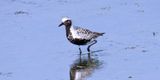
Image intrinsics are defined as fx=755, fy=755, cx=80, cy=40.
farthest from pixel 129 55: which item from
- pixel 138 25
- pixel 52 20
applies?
pixel 52 20

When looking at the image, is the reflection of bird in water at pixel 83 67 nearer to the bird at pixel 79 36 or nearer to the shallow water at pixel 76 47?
the shallow water at pixel 76 47

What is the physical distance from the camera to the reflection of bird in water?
50.2 ft

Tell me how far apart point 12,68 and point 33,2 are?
6633 millimetres

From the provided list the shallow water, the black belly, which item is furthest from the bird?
the shallow water

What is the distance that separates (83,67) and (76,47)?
1518 mm

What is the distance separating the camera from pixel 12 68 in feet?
51.5

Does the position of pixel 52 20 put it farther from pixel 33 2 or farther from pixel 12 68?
pixel 12 68

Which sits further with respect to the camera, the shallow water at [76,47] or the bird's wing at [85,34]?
the bird's wing at [85,34]

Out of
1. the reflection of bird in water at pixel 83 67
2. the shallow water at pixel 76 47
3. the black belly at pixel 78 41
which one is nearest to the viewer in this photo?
the reflection of bird in water at pixel 83 67

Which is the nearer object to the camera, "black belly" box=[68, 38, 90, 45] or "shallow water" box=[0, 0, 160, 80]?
"shallow water" box=[0, 0, 160, 80]

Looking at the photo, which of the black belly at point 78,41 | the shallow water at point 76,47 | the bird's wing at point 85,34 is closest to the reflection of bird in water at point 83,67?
the shallow water at point 76,47

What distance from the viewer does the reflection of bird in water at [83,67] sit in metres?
15.3

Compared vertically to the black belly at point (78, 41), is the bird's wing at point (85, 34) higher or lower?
higher

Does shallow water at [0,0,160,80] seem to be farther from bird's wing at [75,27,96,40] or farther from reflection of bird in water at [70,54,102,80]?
bird's wing at [75,27,96,40]
